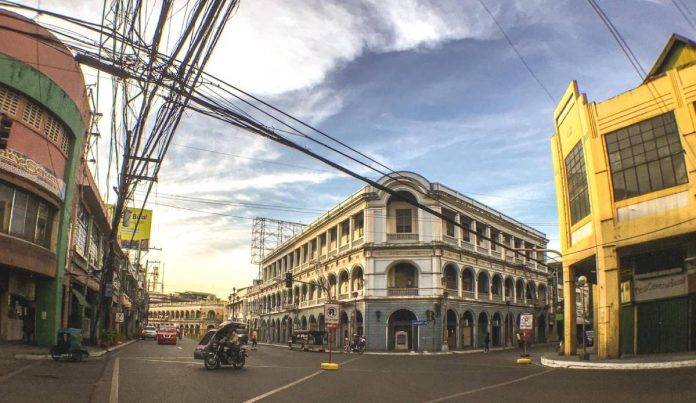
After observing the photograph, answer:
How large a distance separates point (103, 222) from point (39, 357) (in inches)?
845

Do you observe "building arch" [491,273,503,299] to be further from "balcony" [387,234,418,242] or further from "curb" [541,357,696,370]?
"curb" [541,357,696,370]

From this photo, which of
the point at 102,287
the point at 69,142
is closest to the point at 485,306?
the point at 102,287

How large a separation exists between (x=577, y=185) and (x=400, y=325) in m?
21.0

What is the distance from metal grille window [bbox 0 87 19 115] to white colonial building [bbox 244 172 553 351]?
2569cm

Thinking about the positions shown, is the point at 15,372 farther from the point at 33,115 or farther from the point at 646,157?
the point at 646,157

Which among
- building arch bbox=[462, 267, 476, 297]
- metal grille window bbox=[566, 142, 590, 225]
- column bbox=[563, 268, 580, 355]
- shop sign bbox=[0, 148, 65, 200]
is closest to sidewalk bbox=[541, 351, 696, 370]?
column bbox=[563, 268, 580, 355]

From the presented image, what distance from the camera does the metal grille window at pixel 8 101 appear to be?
19242 millimetres

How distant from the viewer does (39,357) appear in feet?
60.2

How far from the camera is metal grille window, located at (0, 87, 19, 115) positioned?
19.2 meters

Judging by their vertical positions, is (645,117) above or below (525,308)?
above

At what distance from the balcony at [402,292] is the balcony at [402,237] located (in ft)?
12.9

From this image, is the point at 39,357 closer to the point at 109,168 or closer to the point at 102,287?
the point at 109,168

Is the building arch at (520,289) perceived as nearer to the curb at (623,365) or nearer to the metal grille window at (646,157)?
the metal grille window at (646,157)

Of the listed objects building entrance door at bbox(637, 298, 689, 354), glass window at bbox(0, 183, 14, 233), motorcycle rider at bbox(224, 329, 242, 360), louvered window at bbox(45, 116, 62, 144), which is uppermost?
louvered window at bbox(45, 116, 62, 144)
